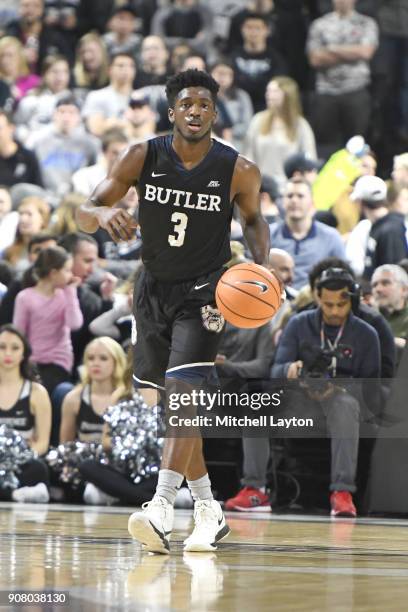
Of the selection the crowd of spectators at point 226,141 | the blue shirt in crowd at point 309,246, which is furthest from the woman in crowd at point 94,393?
the blue shirt in crowd at point 309,246

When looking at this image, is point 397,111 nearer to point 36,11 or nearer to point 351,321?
point 36,11

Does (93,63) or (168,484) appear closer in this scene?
(168,484)

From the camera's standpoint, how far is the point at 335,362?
29.3 feet

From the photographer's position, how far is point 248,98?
48.5ft

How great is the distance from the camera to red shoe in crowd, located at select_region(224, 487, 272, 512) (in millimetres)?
8828

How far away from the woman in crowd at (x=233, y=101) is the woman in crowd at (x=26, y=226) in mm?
2982

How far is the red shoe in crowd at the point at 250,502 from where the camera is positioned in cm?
883

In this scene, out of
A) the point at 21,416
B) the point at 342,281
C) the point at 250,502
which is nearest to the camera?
the point at 250,502

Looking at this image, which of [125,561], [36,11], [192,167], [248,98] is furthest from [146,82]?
[125,561]

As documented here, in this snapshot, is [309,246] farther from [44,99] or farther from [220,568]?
[220,568]

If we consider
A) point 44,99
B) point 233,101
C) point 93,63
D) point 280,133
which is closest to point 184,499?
point 280,133

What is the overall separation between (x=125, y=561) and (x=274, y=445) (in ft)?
13.7

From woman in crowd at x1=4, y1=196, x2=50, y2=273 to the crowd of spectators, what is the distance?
0.02 m

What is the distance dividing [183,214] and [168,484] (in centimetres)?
123
